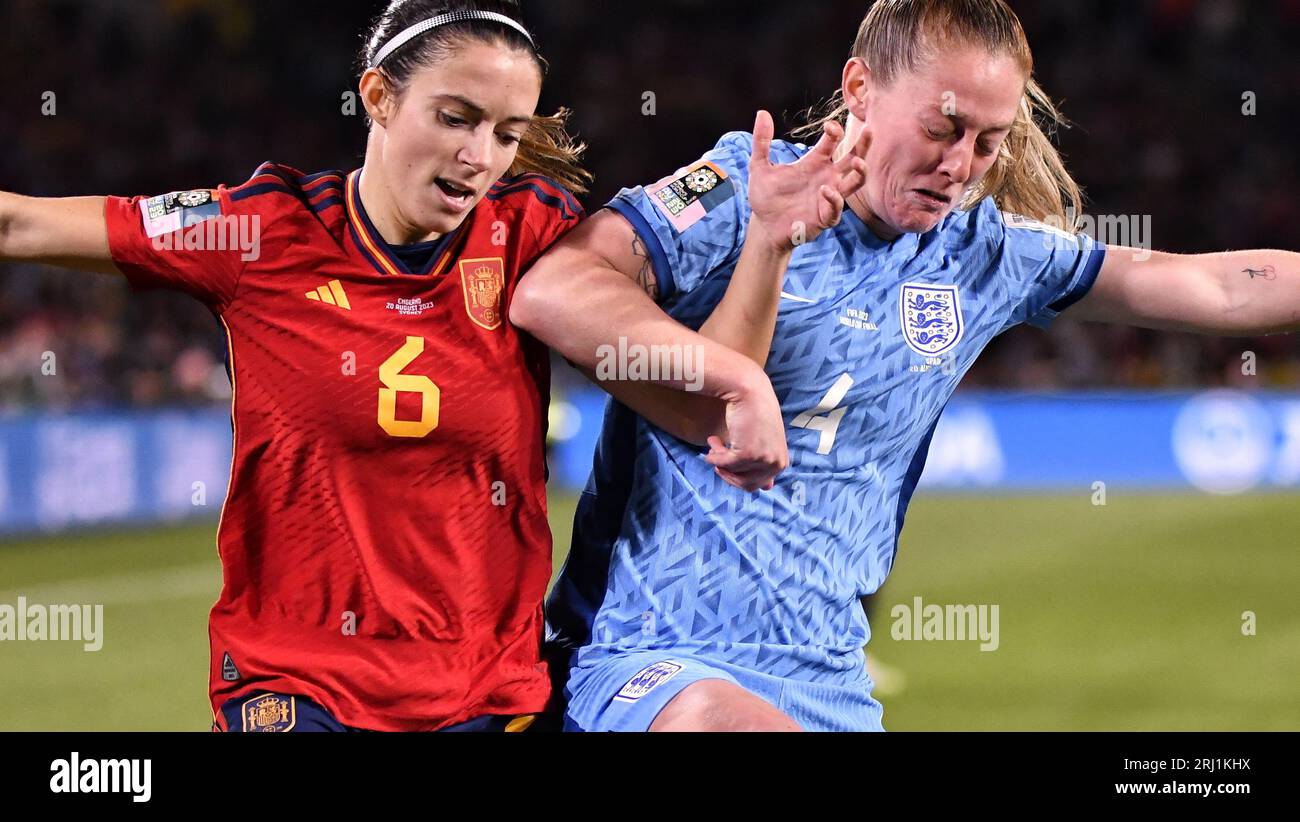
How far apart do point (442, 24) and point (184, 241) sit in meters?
0.70

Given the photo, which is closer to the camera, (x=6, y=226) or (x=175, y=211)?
(x=6, y=226)

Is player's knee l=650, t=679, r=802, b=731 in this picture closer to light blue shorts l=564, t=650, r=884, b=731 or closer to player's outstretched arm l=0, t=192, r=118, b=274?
light blue shorts l=564, t=650, r=884, b=731

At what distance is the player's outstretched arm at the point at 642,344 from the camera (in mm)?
2980

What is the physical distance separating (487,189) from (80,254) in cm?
84

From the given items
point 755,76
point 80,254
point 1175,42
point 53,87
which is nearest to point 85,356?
point 53,87

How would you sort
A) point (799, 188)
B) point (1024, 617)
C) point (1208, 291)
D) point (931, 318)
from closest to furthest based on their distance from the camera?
point (799, 188) → point (931, 318) → point (1208, 291) → point (1024, 617)

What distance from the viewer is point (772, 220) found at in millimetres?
3062

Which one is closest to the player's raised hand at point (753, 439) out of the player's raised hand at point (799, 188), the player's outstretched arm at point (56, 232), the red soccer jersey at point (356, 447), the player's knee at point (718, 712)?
the player's raised hand at point (799, 188)

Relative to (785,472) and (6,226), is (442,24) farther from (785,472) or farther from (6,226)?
(785,472)

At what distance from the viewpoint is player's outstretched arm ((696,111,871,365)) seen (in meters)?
3.03

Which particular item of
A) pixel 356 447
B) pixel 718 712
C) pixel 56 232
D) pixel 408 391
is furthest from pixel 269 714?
pixel 56 232

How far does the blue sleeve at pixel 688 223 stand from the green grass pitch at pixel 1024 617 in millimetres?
4400

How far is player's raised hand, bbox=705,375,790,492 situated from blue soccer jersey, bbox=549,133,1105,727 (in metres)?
0.34

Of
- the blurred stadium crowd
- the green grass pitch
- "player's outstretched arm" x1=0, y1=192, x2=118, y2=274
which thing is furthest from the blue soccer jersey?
the blurred stadium crowd
